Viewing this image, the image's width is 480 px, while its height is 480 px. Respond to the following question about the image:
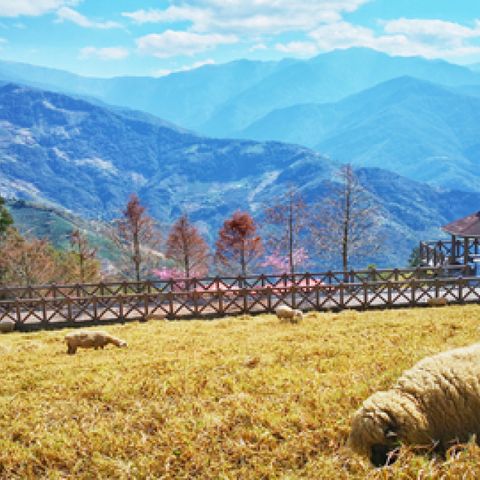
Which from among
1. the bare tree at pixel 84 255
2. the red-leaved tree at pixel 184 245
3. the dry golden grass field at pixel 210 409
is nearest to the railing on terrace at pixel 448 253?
the red-leaved tree at pixel 184 245

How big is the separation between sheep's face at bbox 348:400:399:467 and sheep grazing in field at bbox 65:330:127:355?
9.96m

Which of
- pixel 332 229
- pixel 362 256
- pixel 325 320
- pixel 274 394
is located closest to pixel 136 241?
pixel 332 229

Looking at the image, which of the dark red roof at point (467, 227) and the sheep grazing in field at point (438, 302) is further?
the dark red roof at point (467, 227)

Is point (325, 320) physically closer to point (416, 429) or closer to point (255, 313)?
point (255, 313)

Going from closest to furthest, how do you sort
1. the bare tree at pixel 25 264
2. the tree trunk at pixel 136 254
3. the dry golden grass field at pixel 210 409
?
the dry golden grass field at pixel 210 409
the tree trunk at pixel 136 254
the bare tree at pixel 25 264

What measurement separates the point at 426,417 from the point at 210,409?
3.32 metres

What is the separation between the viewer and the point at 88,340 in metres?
14.8

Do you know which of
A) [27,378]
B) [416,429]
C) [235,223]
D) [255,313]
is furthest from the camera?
[235,223]

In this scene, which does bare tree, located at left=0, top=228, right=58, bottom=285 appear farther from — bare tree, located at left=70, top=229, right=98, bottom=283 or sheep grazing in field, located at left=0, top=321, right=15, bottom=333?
sheep grazing in field, located at left=0, top=321, right=15, bottom=333

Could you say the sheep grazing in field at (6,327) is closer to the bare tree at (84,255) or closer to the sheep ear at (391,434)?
the sheep ear at (391,434)

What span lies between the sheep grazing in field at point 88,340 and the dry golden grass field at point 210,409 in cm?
134

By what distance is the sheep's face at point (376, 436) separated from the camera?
239 inches

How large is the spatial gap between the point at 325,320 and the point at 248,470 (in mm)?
12671

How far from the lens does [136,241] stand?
149ft
